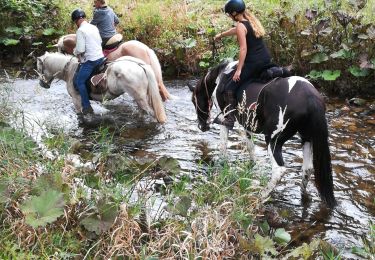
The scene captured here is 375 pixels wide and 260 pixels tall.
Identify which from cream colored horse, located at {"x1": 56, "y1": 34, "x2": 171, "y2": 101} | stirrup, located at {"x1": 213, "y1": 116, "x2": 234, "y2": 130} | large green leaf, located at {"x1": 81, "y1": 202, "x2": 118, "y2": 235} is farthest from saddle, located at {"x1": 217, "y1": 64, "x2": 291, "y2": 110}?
cream colored horse, located at {"x1": 56, "y1": 34, "x2": 171, "y2": 101}

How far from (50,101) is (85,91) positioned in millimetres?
1521

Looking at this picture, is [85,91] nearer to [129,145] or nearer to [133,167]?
[129,145]

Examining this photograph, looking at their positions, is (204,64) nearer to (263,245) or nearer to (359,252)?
(359,252)

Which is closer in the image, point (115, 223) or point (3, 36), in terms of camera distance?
point (115, 223)

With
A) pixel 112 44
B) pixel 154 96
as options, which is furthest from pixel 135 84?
pixel 112 44

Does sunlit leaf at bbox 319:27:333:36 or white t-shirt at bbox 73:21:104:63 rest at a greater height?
white t-shirt at bbox 73:21:104:63

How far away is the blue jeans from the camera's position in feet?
25.9

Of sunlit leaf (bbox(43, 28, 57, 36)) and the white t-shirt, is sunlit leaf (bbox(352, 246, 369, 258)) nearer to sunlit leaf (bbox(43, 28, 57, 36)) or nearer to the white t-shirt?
the white t-shirt

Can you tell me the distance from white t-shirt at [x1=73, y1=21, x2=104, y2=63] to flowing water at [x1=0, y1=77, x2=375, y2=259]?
938 millimetres

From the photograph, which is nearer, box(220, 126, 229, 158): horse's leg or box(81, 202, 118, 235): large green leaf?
box(81, 202, 118, 235): large green leaf

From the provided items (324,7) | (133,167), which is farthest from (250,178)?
(324,7)

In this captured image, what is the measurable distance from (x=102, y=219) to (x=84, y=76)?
459cm

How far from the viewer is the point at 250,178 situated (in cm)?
454

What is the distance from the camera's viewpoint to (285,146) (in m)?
7.04
